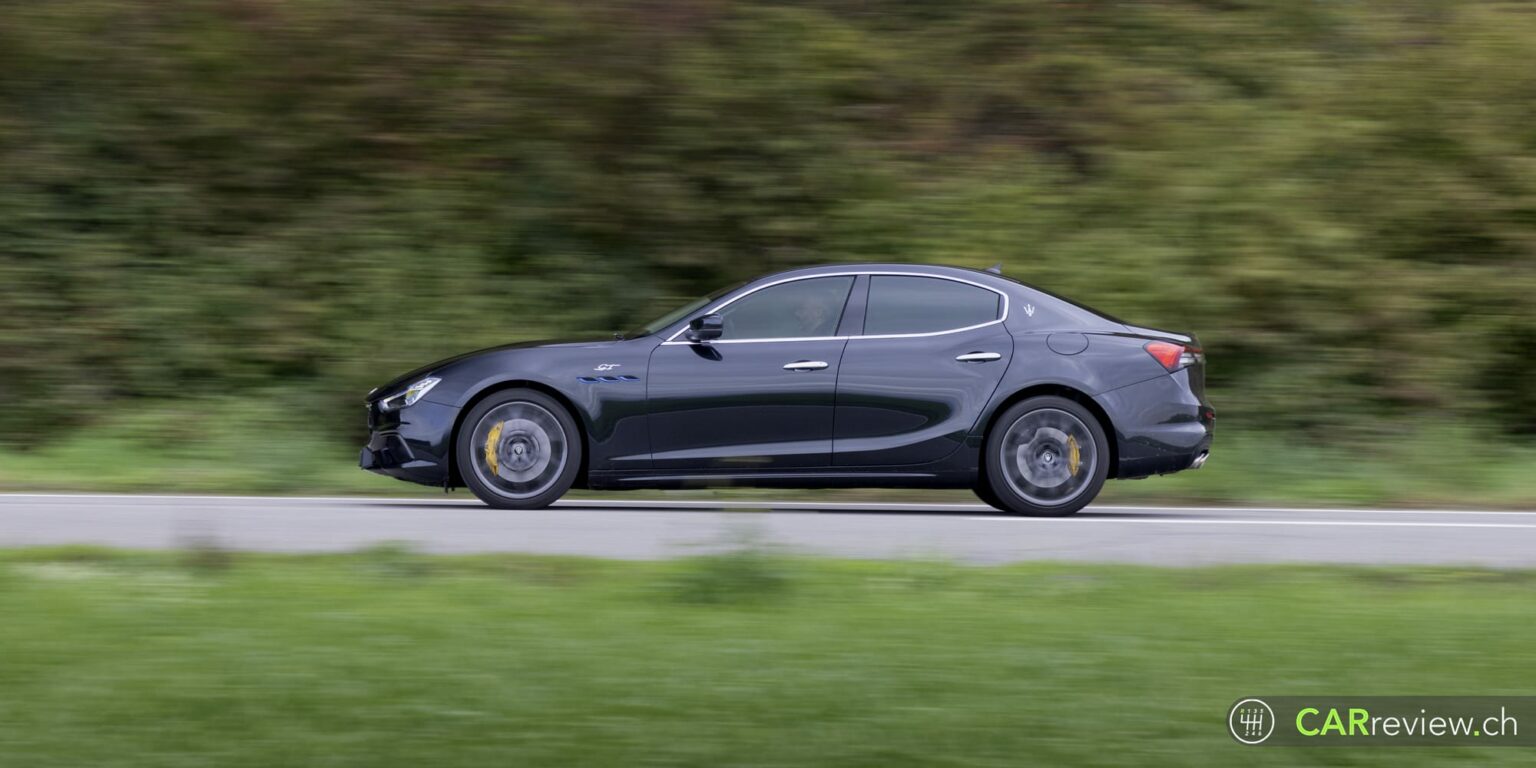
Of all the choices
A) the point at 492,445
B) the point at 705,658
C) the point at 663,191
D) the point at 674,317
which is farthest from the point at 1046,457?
the point at 663,191

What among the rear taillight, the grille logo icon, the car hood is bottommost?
the grille logo icon

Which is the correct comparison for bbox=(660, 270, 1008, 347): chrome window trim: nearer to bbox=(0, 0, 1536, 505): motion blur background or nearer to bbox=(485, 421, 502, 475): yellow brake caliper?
bbox=(485, 421, 502, 475): yellow brake caliper

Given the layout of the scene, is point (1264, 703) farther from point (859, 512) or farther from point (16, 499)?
point (16, 499)

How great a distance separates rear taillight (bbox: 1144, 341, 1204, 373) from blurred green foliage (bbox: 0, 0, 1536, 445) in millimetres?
3411

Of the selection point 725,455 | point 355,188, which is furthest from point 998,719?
point 355,188

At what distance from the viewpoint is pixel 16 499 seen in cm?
1052

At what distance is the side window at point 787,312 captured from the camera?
384 inches

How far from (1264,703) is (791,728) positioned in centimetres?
135

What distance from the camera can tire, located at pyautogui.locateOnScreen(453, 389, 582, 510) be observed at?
9641 millimetres

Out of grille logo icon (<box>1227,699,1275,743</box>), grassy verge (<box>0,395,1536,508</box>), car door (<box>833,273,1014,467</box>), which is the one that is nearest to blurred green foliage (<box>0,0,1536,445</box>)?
grassy verge (<box>0,395,1536,508</box>)

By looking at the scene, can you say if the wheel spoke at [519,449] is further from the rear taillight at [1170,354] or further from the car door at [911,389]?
the rear taillight at [1170,354]

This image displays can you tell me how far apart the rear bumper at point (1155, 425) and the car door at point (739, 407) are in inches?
65.1

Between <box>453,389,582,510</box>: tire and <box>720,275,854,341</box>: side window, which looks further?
<box>720,275,854,341</box>: side window

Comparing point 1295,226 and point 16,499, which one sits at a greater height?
point 1295,226
